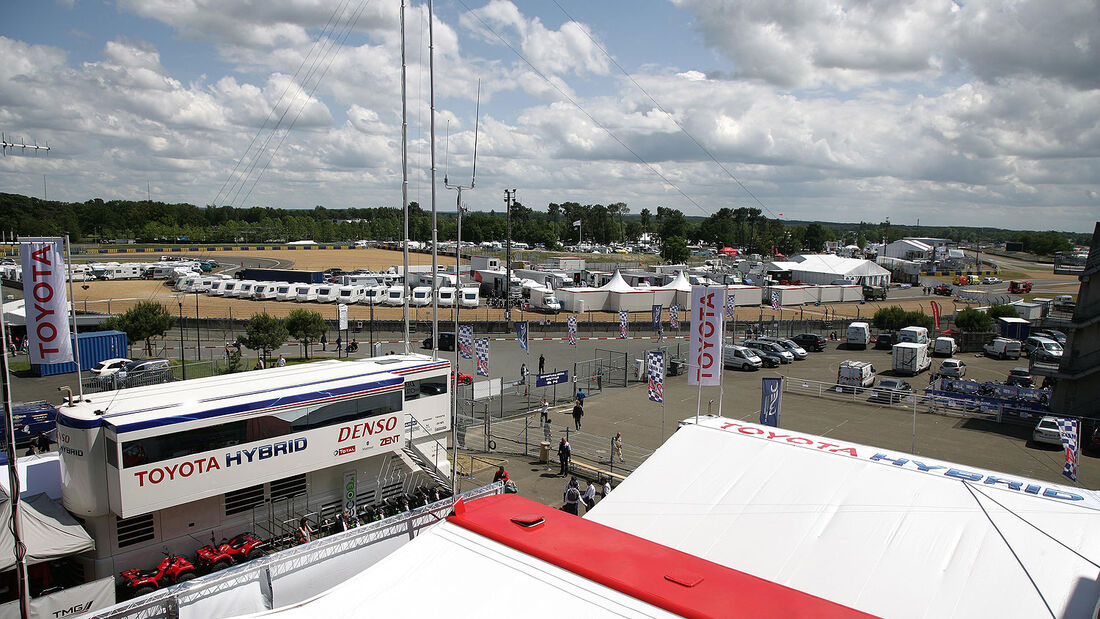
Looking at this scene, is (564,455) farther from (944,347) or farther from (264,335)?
(944,347)

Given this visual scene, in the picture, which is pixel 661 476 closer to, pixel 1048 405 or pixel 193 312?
pixel 1048 405

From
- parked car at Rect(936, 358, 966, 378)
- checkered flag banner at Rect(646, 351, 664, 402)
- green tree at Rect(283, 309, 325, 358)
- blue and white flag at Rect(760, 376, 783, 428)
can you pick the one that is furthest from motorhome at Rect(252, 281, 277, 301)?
parked car at Rect(936, 358, 966, 378)

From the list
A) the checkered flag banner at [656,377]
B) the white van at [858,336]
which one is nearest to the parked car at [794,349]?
the white van at [858,336]

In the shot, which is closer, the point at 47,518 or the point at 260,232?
the point at 47,518

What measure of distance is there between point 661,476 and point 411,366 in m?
7.77

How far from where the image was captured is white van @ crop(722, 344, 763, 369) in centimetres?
3491

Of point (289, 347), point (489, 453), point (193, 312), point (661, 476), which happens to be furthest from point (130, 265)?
point (661, 476)

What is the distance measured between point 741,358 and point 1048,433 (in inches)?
569

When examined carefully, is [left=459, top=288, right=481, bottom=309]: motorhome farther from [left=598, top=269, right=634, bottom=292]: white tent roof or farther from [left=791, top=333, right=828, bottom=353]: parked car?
[left=791, top=333, right=828, bottom=353]: parked car

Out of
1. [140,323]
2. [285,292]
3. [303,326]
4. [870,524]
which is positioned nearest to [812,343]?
[303,326]

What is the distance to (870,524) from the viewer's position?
9758mm

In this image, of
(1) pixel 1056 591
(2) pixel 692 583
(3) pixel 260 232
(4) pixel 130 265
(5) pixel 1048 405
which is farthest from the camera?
(3) pixel 260 232

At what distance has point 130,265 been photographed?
68.9 meters

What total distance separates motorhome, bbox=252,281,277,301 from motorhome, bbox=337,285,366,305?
21.6 ft
